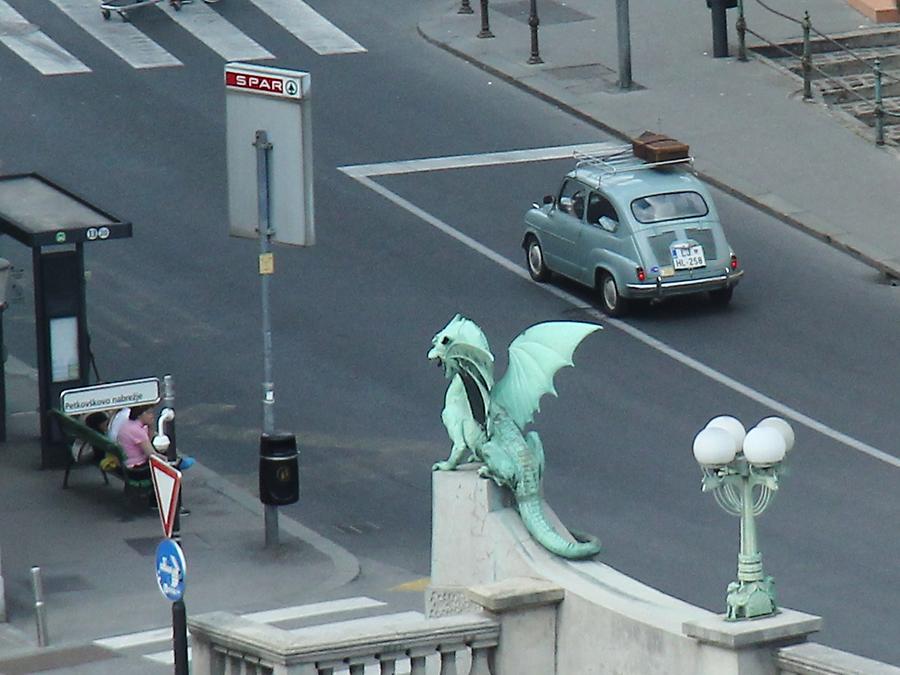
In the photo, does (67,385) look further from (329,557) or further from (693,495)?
(693,495)

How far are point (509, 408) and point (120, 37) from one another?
26.0 m

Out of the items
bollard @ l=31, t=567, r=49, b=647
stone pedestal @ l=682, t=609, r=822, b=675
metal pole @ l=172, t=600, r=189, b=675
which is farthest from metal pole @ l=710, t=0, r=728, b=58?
stone pedestal @ l=682, t=609, r=822, b=675

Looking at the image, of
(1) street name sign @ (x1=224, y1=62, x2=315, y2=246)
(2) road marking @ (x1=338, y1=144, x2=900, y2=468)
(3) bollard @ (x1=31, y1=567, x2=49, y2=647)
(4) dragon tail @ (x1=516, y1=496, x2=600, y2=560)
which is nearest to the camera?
(4) dragon tail @ (x1=516, y1=496, x2=600, y2=560)

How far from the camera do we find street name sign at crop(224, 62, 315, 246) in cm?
2073

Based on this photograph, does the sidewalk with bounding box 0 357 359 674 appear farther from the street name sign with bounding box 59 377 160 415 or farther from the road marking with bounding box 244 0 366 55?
the road marking with bounding box 244 0 366 55

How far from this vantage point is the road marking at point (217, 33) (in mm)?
37375

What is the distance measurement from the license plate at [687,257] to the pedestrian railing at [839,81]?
7.45 m

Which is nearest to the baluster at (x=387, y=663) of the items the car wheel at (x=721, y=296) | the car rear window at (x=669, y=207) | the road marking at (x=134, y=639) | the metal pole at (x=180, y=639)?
the metal pole at (x=180, y=639)

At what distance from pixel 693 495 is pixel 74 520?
5986 mm

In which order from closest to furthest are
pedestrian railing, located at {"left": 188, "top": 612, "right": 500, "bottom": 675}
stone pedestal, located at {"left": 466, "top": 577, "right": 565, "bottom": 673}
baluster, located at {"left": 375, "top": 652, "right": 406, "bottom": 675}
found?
pedestrian railing, located at {"left": 188, "top": 612, "right": 500, "bottom": 675} → baluster, located at {"left": 375, "top": 652, "right": 406, "bottom": 675} → stone pedestal, located at {"left": 466, "top": 577, "right": 565, "bottom": 673}

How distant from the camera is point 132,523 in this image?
21844 mm

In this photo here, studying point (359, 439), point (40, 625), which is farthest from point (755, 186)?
point (40, 625)

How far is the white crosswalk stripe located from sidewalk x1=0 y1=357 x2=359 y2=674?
14444 millimetres

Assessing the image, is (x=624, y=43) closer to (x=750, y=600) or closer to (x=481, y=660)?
(x=481, y=660)
